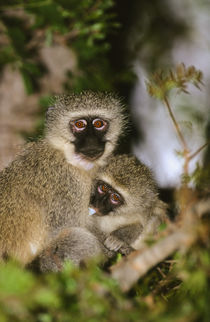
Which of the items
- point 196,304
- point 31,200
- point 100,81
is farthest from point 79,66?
point 196,304

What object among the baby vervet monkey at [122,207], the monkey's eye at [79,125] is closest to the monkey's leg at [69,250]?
the baby vervet monkey at [122,207]

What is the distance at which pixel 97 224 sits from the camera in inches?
125

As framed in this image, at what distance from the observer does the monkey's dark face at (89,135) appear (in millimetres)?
3078

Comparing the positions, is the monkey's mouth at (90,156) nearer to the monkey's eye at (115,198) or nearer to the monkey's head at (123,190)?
the monkey's head at (123,190)

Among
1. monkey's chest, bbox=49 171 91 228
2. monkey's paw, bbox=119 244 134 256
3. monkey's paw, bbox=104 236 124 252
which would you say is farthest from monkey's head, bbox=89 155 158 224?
monkey's paw, bbox=119 244 134 256

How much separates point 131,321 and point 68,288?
27cm

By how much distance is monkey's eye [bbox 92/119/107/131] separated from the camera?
338 cm

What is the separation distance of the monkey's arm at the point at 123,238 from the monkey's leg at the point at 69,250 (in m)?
0.17

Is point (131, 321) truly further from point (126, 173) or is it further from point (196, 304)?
point (126, 173)

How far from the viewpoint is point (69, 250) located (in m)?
2.73

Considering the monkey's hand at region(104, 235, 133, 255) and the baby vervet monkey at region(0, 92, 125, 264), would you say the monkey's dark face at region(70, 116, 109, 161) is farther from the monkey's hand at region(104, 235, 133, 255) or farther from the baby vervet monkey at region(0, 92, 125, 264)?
the monkey's hand at region(104, 235, 133, 255)

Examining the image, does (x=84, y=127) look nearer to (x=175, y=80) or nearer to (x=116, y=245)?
(x=116, y=245)

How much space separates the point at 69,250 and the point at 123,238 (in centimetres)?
56

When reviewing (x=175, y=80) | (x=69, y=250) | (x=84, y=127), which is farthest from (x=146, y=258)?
(x=84, y=127)
